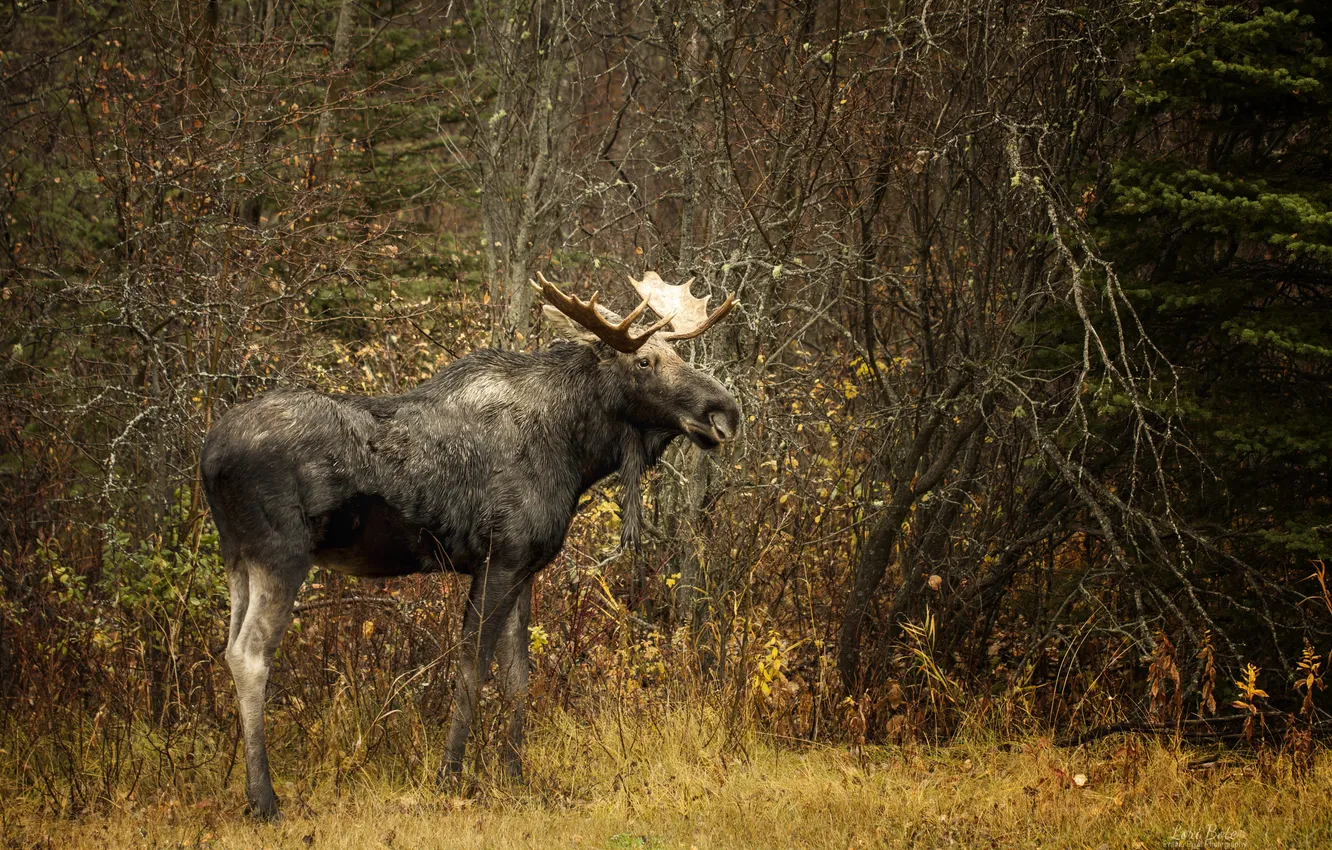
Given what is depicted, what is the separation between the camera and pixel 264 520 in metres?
5.45

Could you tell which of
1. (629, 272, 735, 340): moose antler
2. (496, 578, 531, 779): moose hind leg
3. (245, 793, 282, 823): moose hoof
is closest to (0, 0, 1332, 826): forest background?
(496, 578, 531, 779): moose hind leg

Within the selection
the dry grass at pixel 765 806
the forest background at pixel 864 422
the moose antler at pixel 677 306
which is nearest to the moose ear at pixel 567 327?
the moose antler at pixel 677 306

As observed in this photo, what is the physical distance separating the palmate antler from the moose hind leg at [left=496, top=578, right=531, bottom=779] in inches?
54.1

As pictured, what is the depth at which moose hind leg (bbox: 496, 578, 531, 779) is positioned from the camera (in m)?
6.24

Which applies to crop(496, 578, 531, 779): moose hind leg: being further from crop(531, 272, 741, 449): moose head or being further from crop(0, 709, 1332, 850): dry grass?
crop(531, 272, 741, 449): moose head

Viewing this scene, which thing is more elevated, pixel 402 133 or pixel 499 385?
pixel 402 133

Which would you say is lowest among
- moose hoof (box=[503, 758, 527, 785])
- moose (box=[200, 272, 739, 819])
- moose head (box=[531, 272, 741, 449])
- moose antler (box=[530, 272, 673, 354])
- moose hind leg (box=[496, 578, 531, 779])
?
moose hoof (box=[503, 758, 527, 785])

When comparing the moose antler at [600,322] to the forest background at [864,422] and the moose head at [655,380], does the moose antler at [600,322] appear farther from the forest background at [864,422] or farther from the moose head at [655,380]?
the forest background at [864,422]

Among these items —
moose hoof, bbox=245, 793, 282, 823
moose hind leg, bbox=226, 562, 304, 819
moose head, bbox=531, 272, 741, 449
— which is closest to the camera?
moose hind leg, bbox=226, 562, 304, 819

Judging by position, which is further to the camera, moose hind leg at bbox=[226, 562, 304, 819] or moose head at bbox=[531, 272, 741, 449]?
moose head at bbox=[531, 272, 741, 449]

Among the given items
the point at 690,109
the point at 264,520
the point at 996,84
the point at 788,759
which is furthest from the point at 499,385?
the point at 996,84

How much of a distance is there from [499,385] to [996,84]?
391cm

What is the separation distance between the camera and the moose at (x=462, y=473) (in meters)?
5.50

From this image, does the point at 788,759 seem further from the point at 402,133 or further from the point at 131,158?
the point at 402,133
